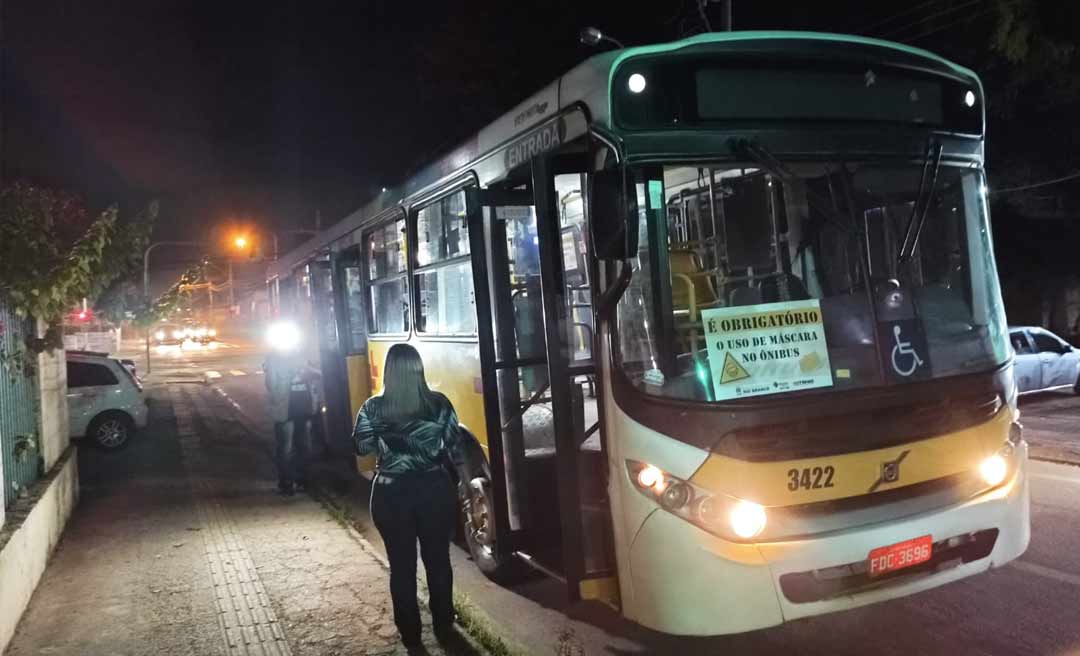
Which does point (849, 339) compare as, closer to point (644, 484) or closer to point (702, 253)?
point (702, 253)

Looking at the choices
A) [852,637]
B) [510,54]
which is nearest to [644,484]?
[852,637]

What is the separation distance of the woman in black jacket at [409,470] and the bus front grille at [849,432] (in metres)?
1.71

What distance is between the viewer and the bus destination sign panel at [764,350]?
3.94m

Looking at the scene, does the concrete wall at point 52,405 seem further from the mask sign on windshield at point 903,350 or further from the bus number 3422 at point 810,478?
the mask sign on windshield at point 903,350

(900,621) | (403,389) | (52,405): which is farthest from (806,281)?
(52,405)

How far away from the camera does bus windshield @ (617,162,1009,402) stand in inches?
158

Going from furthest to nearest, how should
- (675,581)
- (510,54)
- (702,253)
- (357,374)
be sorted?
(510,54), (357,374), (702,253), (675,581)

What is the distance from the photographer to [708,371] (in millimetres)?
3957

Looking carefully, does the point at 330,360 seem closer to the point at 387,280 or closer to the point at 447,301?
the point at 387,280

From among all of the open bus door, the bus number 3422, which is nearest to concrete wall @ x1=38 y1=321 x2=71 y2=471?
the open bus door

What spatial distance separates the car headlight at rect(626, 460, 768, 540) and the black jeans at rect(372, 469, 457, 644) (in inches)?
58.3

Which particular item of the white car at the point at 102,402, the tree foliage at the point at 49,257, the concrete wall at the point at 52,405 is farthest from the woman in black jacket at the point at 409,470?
the white car at the point at 102,402

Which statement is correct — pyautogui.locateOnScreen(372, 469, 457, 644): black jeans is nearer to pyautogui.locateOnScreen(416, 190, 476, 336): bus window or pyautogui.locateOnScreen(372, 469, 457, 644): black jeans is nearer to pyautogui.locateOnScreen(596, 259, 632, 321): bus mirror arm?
pyautogui.locateOnScreen(416, 190, 476, 336): bus window

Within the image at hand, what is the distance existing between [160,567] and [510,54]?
14845 mm
